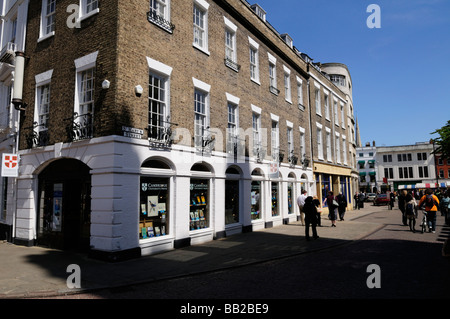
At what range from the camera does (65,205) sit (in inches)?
431

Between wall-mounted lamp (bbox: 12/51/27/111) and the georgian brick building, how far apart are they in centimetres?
21

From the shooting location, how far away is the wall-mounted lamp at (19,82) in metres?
12.2

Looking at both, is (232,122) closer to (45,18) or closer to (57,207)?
(57,207)

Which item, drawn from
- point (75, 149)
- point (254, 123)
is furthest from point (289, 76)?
point (75, 149)

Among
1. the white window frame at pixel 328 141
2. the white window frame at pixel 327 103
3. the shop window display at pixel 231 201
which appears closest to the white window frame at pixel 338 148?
the white window frame at pixel 328 141

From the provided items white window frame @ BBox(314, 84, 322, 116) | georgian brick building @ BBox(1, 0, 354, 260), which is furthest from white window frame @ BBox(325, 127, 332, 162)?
georgian brick building @ BBox(1, 0, 354, 260)

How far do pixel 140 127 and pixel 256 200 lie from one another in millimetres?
8356

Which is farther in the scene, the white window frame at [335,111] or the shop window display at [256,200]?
the white window frame at [335,111]

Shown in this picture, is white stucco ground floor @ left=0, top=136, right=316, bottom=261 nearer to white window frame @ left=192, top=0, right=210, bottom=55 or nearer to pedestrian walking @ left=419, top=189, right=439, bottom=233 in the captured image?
white window frame @ left=192, top=0, right=210, bottom=55

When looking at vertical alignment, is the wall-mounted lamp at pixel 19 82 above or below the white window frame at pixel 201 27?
below

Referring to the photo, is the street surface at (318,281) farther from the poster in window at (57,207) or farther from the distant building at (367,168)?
the distant building at (367,168)

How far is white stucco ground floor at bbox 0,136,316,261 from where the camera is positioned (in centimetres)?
881

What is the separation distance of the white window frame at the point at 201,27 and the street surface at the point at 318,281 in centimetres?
917

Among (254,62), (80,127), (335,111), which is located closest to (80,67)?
(80,127)
